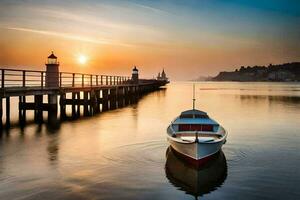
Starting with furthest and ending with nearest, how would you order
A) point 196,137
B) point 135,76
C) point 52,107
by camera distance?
point 135,76 < point 52,107 < point 196,137

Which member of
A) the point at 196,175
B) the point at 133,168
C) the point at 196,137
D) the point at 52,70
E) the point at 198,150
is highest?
the point at 52,70

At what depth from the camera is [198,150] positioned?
38.1 feet

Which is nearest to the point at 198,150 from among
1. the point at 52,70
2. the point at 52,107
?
the point at 52,107

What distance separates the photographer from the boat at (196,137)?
38.5ft

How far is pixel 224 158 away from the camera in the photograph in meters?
14.6

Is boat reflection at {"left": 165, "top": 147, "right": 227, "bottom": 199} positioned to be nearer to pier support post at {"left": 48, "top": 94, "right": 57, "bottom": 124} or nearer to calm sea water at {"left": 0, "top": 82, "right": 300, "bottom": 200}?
calm sea water at {"left": 0, "top": 82, "right": 300, "bottom": 200}

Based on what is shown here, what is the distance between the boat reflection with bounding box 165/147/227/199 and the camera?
428 inches

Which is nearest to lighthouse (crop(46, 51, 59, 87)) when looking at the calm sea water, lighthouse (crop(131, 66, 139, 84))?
the calm sea water

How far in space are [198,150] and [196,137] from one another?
0.47 meters

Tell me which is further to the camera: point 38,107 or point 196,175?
point 38,107

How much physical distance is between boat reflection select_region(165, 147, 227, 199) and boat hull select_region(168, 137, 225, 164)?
360 mm

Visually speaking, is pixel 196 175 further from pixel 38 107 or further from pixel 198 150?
pixel 38 107

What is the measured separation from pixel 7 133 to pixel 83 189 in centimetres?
1145

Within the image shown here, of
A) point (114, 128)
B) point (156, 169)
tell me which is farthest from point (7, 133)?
point (156, 169)
